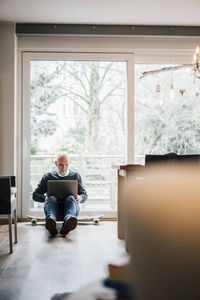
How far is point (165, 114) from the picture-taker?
17.7 feet

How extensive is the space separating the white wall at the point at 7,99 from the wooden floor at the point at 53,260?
952 mm

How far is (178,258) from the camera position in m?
1.16

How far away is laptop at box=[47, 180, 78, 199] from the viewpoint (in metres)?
4.55

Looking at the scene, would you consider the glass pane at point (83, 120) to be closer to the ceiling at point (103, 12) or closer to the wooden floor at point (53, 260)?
the ceiling at point (103, 12)

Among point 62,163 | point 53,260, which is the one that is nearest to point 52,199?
point 62,163

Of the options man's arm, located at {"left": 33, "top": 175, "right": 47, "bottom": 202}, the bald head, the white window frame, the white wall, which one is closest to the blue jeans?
man's arm, located at {"left": 33, "top": 175, "right": 47, "bottom": 202}

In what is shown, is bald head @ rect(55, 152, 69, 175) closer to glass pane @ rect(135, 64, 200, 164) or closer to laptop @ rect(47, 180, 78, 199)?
laptop @ rect(47, 180, 78, 199)

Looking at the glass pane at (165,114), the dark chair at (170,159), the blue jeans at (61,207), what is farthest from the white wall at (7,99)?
the dark chair at (170,159)

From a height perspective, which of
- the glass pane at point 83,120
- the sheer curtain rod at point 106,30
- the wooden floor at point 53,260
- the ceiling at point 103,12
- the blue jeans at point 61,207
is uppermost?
the ceiling at point 103,12

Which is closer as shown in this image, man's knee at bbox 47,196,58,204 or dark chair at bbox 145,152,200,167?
dark chair at bbox 145,152,200,167

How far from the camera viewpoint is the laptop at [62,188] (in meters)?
4.55

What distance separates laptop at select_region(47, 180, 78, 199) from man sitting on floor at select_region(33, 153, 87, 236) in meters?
0.06

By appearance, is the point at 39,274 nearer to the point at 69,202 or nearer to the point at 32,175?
the point at 69,202

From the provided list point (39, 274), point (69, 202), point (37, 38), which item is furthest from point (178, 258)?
point (37, 38)
